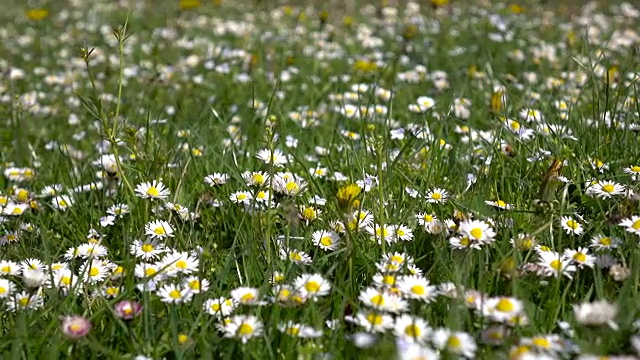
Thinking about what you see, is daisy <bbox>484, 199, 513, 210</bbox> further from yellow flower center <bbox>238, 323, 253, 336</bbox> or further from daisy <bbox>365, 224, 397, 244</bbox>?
yellow flower center <bbox>238, 323, 253, 336</bbox>

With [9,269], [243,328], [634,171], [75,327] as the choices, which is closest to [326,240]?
[243,328]

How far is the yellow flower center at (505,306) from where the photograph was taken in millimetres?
1566

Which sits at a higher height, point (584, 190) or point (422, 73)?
point (422, 73)

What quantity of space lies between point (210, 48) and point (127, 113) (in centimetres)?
235

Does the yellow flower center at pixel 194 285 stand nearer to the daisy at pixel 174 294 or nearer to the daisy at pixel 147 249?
the daisy at pixel 174 294

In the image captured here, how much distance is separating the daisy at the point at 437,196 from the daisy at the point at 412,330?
2.62ft

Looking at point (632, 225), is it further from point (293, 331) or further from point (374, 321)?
point (293, 331)

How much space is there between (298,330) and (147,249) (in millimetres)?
623

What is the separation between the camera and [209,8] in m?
9.43

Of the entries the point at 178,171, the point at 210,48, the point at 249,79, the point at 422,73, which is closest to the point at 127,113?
the point at 249,79

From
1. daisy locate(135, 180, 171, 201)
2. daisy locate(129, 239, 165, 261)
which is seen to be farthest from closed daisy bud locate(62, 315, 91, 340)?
daisy locate(135, 180, 171, 201)

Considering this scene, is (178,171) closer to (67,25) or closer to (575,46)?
(575,46)

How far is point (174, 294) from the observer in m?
1.77

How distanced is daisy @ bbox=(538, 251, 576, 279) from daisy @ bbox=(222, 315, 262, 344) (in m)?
0.70
